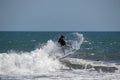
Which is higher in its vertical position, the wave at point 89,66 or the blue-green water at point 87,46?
the wave at point 89,66

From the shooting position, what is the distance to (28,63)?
22.8 m

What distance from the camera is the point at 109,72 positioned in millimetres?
21984

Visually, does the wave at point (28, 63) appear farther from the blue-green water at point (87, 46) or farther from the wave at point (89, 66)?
the blue-green water at point (87, 46)

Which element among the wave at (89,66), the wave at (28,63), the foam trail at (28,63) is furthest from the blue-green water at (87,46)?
the foam trail at (28,63)

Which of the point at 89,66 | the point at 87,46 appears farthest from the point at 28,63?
the point at 87,46

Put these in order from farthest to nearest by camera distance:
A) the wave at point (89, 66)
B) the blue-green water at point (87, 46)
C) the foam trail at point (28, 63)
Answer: the blue-green water at point (87, 46), the wave at point (89, 66), the foam trail at point (28, 63)

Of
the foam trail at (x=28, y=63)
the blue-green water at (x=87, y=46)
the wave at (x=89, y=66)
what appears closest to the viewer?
the foam trail at (x=28, y=63)

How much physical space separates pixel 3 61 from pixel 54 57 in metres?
4.12

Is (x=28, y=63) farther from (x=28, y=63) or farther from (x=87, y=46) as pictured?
(x=87, y=46)

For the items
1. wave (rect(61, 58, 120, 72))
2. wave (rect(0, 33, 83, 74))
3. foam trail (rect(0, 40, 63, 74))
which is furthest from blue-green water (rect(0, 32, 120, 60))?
foam trail (rect(0, 40, 63, 74))

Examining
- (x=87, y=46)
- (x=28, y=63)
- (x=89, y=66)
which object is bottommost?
(x=87, y=46)

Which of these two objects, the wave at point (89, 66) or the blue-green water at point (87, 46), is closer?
the wave at point (89, 66)

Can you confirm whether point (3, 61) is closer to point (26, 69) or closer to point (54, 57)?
point (26, 69)

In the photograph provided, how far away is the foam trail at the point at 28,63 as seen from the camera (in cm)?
2176
